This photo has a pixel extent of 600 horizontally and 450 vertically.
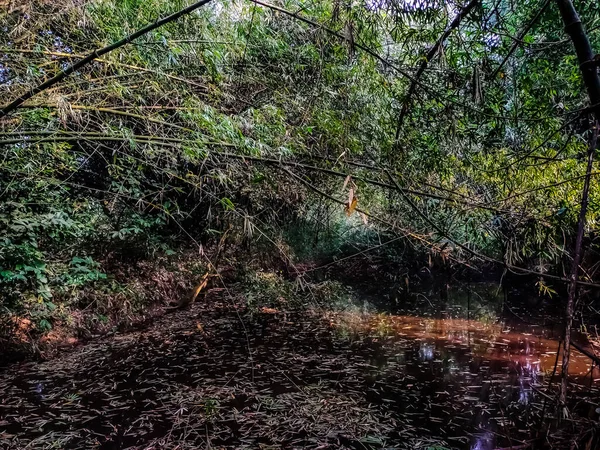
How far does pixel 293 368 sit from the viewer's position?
388 cm

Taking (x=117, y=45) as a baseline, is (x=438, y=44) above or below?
above

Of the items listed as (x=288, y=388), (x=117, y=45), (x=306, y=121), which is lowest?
(x=288, y=388)

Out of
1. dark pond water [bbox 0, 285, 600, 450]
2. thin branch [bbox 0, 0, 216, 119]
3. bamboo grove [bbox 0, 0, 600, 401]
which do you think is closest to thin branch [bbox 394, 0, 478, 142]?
bamboo grove [bbox 0, 0, 600, 401]

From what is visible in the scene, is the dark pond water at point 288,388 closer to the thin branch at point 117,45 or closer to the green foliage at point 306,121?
the green foliage at point 306,121

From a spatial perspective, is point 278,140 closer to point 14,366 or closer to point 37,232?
point 37,232

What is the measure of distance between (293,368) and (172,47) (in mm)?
2932

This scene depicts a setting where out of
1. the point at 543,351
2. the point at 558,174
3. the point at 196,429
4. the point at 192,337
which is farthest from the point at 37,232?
the point at 543,351

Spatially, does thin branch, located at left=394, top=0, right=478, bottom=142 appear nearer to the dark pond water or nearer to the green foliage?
the green foliage

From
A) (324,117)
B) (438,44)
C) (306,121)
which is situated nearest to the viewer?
(438,44)

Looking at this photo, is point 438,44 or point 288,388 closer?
point 438,44

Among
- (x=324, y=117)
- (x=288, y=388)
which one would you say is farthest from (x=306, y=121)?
(x=288, y=388)

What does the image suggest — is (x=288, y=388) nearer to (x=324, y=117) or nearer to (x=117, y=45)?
(x=324, y=117)

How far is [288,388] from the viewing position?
342 cm

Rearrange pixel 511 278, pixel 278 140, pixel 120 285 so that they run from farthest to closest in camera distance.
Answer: pixel 511 278
pixel 120 285
pixel 278 140
